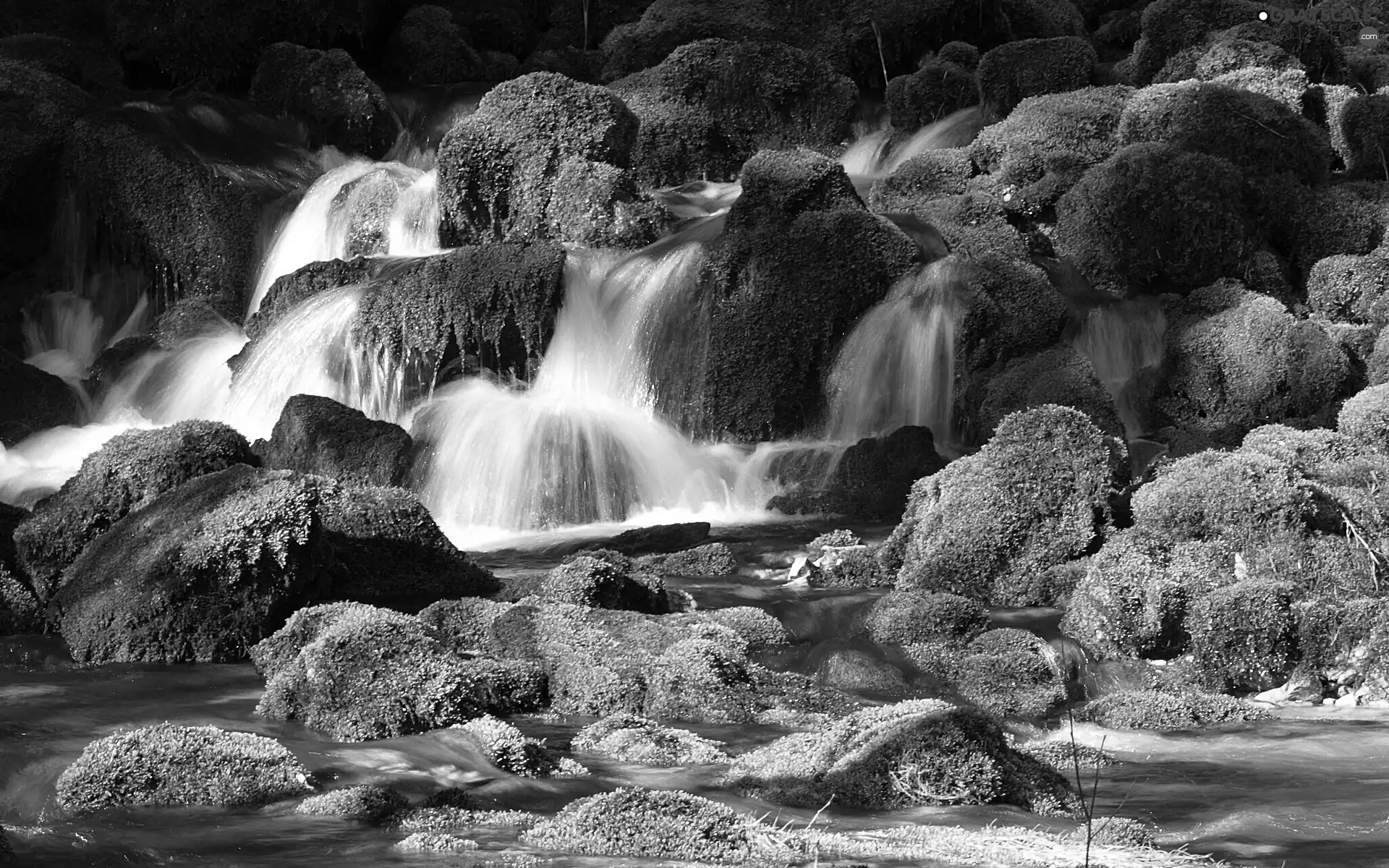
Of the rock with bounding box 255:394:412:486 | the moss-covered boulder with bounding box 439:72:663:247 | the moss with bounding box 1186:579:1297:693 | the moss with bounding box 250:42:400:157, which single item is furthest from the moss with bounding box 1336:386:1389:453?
the moss with bounding box 250:42:400:157

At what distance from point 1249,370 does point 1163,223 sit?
2992 millimetres

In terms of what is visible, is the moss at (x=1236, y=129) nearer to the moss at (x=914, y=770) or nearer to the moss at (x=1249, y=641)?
the moss at (x=1249, y=641)

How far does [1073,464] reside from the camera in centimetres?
1443

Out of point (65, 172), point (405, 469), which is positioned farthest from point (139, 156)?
point (405, 469)

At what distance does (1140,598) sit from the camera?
41.1 ft

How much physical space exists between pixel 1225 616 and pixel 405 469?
1033cm

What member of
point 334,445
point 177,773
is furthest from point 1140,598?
Result: point 334,445

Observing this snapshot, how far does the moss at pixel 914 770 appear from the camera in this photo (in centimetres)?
827

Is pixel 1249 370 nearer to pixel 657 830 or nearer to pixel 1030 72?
pixel 1030 72

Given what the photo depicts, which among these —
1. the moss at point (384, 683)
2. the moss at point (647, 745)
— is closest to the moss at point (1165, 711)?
the moss at point (647, 745)

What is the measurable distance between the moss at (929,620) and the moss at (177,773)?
17.5 feet

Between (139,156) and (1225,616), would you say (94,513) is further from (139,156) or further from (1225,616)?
(139,156)

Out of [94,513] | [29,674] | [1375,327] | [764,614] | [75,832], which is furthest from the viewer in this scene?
[1375,327]

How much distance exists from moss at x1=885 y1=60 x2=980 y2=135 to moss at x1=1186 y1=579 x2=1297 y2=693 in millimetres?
20038
